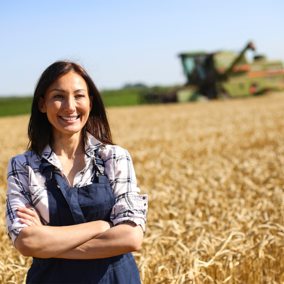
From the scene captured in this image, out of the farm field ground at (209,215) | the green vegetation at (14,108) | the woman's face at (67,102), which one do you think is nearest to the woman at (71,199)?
the woman's face at (67,102)

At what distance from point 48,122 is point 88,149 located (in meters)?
0.28

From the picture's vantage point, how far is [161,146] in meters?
7.69

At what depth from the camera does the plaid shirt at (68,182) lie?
157 centimetres

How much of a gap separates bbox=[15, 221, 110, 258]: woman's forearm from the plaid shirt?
55mm

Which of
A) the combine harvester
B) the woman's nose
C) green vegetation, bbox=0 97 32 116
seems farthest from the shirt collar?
green vegetation, bbox=0 97 32 116

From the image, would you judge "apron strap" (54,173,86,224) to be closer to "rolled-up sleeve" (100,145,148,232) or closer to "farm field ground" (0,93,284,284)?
"rolled-up sleeve" (100,145,148,232)

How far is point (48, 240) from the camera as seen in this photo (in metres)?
1.49

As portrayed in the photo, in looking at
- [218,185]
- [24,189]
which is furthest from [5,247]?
[218,185]

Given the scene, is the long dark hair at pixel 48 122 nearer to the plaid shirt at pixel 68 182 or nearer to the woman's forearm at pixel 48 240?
the plaid shirt at pixel 68 182

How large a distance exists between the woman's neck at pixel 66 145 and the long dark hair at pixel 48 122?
0.15 feet

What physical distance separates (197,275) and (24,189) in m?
1.24

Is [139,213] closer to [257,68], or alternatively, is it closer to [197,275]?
[197,275]

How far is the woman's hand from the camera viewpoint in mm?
1528

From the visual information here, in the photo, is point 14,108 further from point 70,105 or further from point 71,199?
point 71,199
